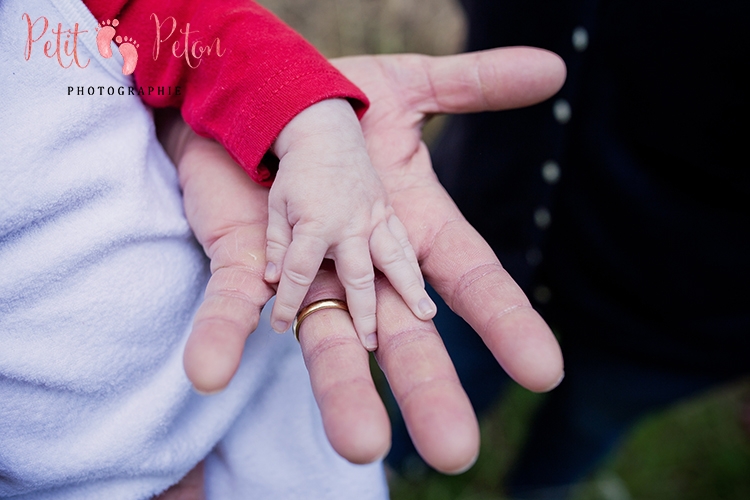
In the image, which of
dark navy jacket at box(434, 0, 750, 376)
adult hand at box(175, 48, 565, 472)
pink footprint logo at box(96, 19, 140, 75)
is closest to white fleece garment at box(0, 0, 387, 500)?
pink footprint logo at box(96, 19, 140, 75)

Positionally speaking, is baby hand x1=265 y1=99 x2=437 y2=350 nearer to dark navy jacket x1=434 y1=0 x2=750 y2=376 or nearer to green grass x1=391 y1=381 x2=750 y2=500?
dark navy jacket x1=434 y1=0 x2=750 y2=376

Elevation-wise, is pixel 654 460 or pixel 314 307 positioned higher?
pixel 314 307

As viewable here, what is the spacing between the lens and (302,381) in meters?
1.02

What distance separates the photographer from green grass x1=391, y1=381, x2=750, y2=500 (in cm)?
186

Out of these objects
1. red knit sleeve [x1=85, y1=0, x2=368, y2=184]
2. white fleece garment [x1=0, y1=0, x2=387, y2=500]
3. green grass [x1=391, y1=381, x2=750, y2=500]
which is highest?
A: red knit sleeve [x1=85, y1=0, x2=368, y2=184]

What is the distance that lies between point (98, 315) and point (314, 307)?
0.34 meters

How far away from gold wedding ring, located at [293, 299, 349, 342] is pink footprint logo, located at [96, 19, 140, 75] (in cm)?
53

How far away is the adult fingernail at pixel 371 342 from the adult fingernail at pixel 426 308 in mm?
86

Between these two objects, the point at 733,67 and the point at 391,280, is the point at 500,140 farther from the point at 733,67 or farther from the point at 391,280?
the point at 391,280

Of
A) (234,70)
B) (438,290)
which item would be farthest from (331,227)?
(234,70)

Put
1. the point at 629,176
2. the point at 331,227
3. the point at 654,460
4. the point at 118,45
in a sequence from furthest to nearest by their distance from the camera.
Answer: the point at 654,460
the point at 629,176
the point at 118,45
the point at 331,227

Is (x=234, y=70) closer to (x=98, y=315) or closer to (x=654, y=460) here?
(x=98, y=315)

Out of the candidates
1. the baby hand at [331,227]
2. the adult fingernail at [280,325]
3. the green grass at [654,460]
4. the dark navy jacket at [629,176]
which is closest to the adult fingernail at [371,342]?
the baby hand at [331,227]

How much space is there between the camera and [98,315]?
32.5 inches
